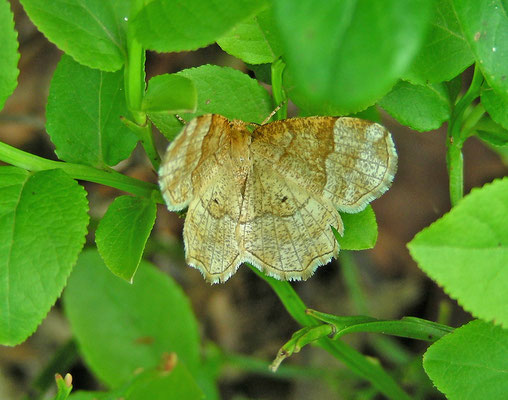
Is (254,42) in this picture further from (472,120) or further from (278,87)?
(472,120)

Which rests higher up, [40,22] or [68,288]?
[40,22]

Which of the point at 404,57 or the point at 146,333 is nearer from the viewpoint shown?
the point at 404,57

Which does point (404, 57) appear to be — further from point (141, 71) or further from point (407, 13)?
point (141, 71)

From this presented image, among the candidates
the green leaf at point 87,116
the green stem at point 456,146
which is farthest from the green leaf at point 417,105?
the green leaf at point 87,116

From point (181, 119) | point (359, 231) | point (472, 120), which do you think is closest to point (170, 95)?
point (181, 119)

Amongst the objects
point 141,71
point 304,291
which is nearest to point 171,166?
point 141,71

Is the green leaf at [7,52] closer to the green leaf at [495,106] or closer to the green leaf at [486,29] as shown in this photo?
the green leaf at [486,29]

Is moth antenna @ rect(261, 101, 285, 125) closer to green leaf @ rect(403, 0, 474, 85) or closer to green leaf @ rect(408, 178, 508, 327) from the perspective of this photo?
green leaf @ rect(403, 0, 474, 85)
